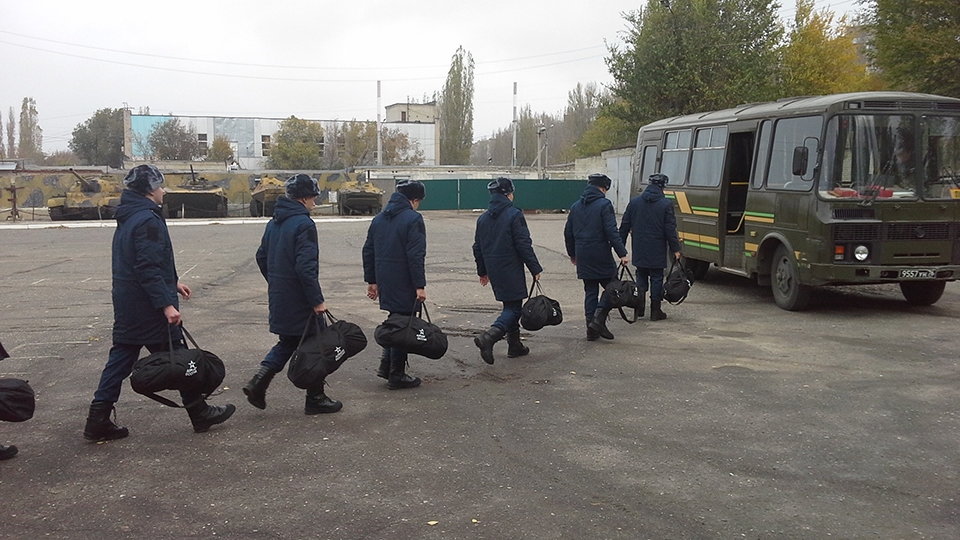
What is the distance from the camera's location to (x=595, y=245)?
357 inches

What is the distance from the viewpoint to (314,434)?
591 centimetres

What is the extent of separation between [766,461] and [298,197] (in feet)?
12.2

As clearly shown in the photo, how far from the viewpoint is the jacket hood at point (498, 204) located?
819 cm

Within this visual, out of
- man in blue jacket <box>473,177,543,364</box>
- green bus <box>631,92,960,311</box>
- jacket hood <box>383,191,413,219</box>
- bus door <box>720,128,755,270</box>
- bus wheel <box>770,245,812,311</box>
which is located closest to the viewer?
jacket hood <box>383,191,413,219</box>

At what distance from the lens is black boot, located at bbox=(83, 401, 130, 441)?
18.5 feet

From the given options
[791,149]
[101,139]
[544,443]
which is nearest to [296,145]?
[101,139]

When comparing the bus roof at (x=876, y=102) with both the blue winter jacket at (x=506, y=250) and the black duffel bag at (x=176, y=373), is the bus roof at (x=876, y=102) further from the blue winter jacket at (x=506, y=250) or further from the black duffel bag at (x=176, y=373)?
the black duffel bag at (x=176, y=373)

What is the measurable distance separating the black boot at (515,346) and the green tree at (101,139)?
85.2 meters

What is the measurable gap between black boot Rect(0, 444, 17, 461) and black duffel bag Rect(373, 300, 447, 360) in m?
2.62

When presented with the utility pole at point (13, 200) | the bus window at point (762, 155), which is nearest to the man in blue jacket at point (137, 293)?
the bus window at point (762, 155)

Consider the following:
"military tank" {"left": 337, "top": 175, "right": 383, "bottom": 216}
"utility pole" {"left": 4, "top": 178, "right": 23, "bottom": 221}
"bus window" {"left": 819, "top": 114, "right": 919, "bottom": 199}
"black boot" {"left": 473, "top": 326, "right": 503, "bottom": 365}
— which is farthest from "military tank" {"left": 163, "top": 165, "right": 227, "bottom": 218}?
"black boot" {"left": 473, "top": 326, "right": 503, "bottom": 365}

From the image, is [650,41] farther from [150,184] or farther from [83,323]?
[150,184]

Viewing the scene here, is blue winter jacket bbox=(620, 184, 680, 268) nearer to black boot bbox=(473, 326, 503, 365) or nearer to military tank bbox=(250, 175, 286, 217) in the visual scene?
black boot bbox=(473, 326, 503, 365)

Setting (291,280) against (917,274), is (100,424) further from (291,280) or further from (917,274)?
(917,274)
